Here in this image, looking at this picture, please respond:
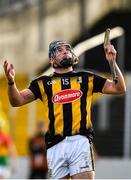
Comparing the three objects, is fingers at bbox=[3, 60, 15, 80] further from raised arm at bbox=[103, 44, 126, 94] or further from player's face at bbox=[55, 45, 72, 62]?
raised arm at bbox=[103, 44, 126, 94]

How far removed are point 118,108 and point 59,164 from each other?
18.4m

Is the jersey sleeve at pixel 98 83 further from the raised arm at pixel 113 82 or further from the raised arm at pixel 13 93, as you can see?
the raised arm at pixel 13 93

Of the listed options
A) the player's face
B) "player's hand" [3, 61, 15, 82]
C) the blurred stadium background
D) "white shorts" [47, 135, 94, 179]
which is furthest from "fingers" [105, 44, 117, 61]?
the blurred stadium background

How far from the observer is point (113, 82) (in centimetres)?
876

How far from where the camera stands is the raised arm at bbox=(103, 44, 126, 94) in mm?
8625

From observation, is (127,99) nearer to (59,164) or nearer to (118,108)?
(118,108)

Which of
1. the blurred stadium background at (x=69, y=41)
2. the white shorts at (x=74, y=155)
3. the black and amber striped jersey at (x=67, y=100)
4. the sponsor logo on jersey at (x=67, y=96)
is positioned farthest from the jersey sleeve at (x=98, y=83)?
the blurred stadium background at (x=69, y=41)

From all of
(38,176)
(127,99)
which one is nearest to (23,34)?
(127,99)

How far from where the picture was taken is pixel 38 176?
19.5 m

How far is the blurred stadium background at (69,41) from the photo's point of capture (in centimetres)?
2488

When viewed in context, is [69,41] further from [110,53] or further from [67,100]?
[110,53]

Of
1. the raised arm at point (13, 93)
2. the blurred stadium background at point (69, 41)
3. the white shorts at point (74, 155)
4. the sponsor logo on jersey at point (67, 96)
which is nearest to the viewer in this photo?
the raised arm at point (13, 93)

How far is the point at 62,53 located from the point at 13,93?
2.03 ft

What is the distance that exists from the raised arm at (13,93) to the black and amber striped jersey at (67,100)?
0.08 m
